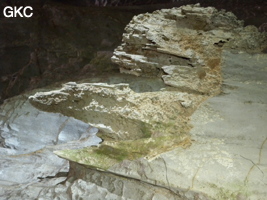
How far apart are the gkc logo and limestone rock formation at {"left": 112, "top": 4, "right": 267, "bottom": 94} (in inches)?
57.3

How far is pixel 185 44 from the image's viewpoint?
93.5 inches

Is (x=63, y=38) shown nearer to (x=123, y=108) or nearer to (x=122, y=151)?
(x=123, y=108)

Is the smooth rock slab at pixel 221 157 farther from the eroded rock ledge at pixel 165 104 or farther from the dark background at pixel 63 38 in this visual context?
the dark background at pixel 63 38

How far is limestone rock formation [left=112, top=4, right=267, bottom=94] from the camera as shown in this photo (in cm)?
214

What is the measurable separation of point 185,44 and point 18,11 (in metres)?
2.01

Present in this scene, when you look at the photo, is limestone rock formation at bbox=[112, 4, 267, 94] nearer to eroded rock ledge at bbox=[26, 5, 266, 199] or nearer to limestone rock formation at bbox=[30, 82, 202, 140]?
eroded rock ledge at bbox=[26, 5, 266, 199]

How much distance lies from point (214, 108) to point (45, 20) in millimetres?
2494

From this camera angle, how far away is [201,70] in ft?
7.00

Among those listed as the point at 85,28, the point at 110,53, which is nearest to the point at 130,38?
the point at 110,53

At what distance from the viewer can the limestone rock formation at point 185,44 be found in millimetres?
2139

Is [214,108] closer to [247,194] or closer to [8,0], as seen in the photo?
[247,194]

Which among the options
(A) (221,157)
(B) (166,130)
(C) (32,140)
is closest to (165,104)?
(B) (166,130)

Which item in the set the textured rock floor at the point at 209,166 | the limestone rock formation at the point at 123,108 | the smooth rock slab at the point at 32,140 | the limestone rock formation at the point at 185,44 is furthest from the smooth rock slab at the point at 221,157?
the smooth rock slab at the point at 32,140

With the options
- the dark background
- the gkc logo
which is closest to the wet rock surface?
the dark background
